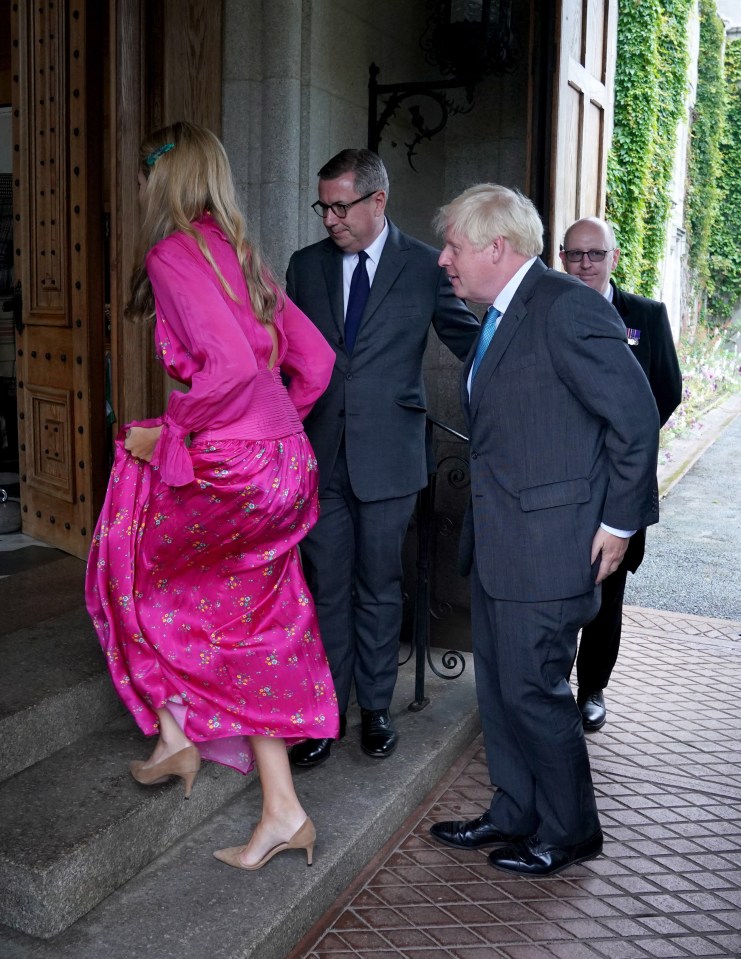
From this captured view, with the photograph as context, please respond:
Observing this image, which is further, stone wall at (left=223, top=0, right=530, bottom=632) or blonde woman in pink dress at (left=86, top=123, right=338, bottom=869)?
stone wall at (left=223, top=0, right=530, bottom=632)

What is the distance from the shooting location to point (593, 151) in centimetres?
515

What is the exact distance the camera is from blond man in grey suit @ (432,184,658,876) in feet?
8.34

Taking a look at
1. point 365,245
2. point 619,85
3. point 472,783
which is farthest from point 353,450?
point 619,85

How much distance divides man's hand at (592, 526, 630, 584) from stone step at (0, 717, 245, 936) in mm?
1288

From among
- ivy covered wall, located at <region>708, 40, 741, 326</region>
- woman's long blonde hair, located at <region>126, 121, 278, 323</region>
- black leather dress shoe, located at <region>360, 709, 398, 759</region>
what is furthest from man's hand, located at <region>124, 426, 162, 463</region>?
ivy covered wall, located at <region>708, 40, 741, 326</region>

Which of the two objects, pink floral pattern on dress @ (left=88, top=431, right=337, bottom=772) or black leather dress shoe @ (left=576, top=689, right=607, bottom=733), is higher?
pink floral pattern on dress @ (left=88, top=431, right=337, bottom=772)

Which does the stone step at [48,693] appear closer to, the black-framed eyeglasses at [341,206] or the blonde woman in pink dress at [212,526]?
the blonde woman in pink dress at [212,526]

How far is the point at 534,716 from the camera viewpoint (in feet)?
9.07

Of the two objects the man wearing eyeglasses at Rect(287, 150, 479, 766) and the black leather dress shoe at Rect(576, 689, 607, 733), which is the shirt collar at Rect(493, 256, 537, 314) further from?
the black leather dress shoe at Rect(576, 689, 607, 733)

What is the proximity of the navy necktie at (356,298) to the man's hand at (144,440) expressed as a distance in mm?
943

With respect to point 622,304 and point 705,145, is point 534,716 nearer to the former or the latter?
point 622,304

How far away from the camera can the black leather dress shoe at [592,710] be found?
3998mm

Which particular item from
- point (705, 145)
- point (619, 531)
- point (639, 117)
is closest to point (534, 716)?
point (619, 531)

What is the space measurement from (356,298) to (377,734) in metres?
1.45
